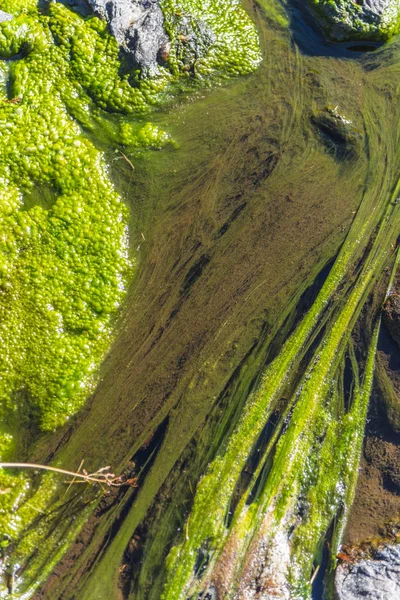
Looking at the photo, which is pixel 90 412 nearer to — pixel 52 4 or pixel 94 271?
pixel 94 271

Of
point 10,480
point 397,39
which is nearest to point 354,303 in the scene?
point 397,39

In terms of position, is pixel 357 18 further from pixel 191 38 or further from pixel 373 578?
pixel 373 578

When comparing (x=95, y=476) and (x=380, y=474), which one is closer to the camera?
(x=95, y=476)

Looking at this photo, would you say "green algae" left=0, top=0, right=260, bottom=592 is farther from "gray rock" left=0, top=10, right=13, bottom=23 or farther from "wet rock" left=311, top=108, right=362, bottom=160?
"wet rock" left=311, top=108, right=362, bottom=160

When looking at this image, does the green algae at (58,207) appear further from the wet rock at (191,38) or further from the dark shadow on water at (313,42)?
the dark shadow on water at (313,42)

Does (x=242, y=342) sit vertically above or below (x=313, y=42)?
below

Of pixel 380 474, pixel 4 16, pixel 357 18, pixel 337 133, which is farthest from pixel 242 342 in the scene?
pixel 4 16

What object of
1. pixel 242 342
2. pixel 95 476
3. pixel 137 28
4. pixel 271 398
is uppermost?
pixel 137 28
